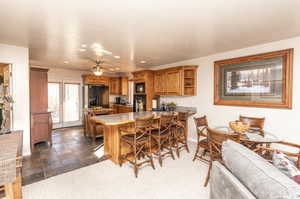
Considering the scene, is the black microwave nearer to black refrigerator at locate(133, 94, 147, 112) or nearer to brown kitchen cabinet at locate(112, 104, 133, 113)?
black refrigerator at locate(133, 94, 147, 112)

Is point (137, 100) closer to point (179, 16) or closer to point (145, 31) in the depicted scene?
point (145, 31)

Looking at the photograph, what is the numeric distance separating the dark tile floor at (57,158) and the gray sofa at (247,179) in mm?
2561

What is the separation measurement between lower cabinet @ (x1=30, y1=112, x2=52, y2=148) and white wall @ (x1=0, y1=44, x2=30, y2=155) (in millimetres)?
503

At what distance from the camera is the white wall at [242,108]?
2.71m

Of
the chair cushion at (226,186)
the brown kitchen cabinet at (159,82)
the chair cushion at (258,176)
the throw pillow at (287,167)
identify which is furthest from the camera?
the brown kitchen cabinet at (159,82)

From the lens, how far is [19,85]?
316 centimetres

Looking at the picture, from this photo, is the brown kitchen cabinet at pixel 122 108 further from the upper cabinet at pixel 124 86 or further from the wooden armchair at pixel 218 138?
the wooden armchair at pixel 218 138

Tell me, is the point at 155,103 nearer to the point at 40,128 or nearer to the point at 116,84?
the point at 116,84

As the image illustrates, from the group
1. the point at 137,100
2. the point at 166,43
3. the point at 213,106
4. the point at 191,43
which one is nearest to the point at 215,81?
the point at 213,106

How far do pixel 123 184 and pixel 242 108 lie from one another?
10.3ft

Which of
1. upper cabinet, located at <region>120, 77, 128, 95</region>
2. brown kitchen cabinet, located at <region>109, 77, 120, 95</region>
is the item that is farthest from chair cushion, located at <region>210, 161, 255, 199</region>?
brown kitchen cabinet, located at <region>109, 77, 120, 95</region>

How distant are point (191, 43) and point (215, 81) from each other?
1405 mm

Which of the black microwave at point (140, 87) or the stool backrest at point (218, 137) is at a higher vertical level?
the black microwave at point (140, 87)

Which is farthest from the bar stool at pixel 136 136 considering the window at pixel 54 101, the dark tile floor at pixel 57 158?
the window at pixel 54 101
